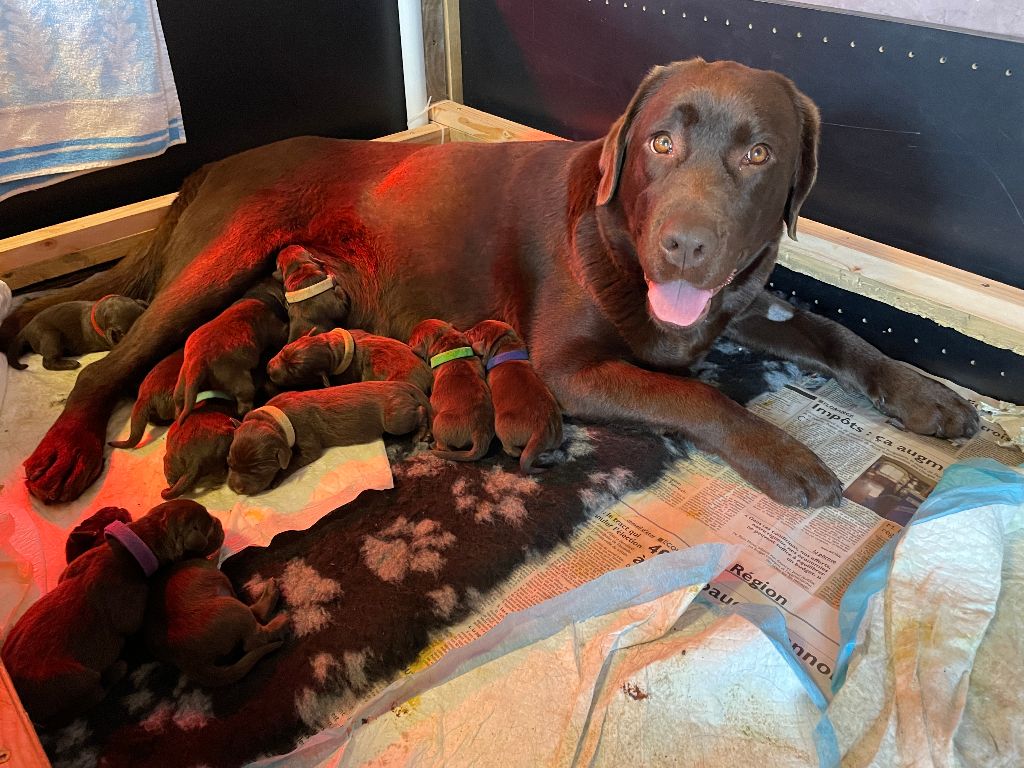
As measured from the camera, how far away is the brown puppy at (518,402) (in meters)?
2.01

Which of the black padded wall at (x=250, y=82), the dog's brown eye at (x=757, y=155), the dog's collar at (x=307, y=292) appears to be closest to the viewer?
the dog's brown eye at (x=757, y=155)

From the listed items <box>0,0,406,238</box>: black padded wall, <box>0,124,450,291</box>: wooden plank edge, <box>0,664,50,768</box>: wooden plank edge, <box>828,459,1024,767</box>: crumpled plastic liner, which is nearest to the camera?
<box>0,664,50,768</box>: wooden plank edge

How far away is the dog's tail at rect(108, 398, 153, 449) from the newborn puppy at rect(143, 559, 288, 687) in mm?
609

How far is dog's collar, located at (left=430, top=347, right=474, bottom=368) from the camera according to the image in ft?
7.14

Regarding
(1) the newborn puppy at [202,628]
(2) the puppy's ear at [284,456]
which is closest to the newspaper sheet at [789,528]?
(1) the newborn puppy at [202,628]

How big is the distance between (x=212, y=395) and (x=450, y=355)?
25.8 inches

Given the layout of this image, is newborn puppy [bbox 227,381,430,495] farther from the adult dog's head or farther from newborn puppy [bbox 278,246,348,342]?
the adult dog's head

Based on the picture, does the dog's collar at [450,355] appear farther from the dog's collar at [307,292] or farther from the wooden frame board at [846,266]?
the wooden frame board at [846,266]

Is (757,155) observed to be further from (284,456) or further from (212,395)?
(212,395)

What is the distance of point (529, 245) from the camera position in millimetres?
2311

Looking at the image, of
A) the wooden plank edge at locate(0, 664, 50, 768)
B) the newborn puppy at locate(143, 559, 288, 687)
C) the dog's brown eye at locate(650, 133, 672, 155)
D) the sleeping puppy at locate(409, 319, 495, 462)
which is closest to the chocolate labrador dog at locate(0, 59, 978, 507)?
the dog's brown eye at locate(650, 133, 672, 155)

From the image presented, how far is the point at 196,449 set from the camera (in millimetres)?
1988

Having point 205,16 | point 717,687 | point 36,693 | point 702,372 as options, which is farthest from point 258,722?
point 205,16

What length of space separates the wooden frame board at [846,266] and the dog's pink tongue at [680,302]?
69 centimetres
